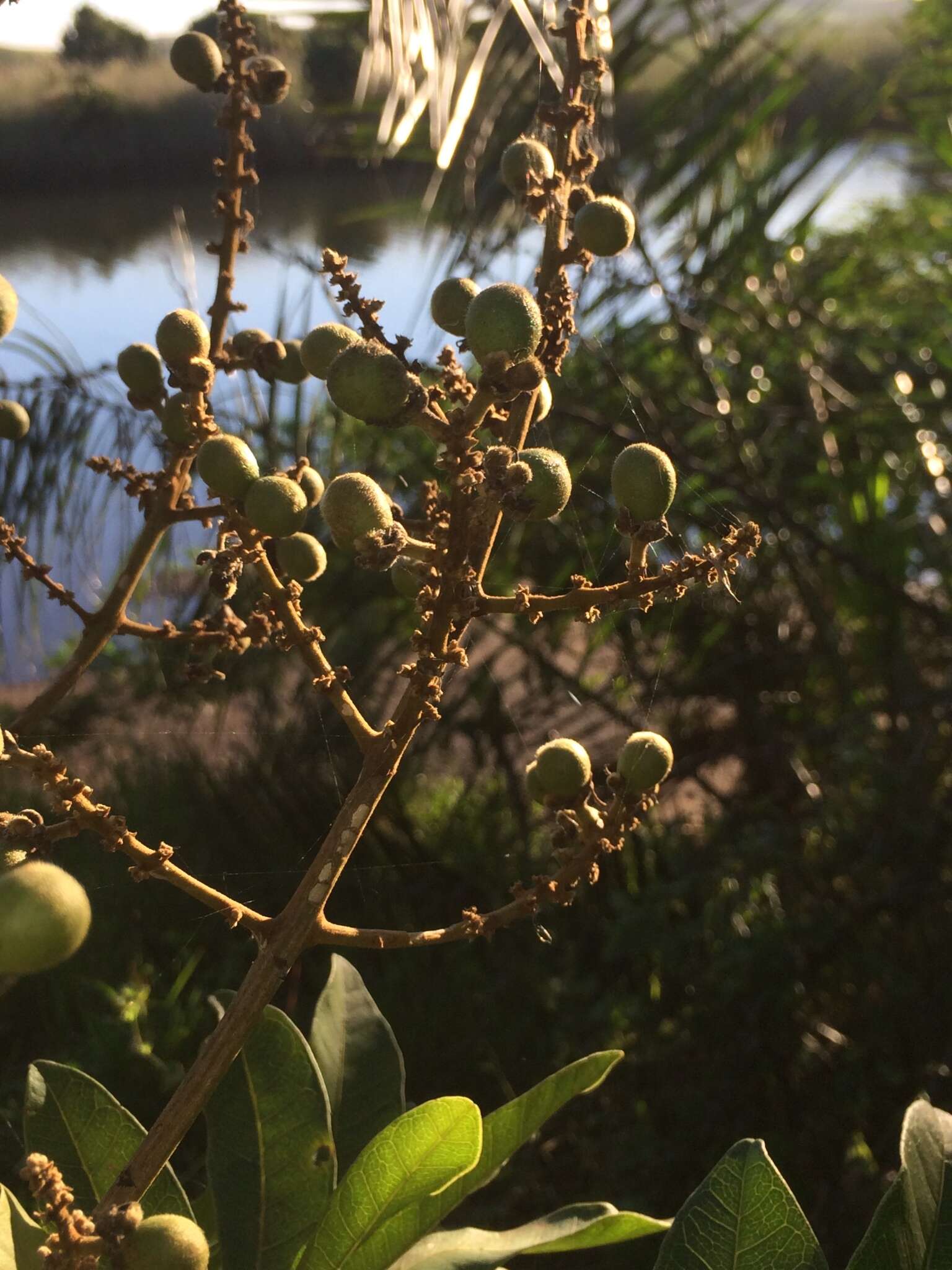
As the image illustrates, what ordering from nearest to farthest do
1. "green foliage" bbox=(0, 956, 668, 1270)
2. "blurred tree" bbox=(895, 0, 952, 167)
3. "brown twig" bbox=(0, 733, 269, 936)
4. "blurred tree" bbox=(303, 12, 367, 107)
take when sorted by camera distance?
"brown twig" bbox=(0, 733, 269, 936), "green foliage" bbox=(0, 956, 668, 1270), "blurred tree" bbox=(303, 12, 367, 107), "blurred tree" bbox=(895, 0, 952, 167)

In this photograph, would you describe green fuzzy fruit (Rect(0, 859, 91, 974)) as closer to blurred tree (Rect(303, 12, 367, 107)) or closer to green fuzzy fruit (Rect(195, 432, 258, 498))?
green fuzzy fruit (Rect(195, 432, 258, 498))

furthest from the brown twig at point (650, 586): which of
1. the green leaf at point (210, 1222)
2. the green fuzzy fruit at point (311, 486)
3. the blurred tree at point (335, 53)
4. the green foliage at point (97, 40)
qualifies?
the blurred tree at point (335, 53)

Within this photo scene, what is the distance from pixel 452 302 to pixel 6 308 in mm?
235

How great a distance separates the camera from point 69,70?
839 mm

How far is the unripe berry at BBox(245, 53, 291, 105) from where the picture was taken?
2.40ft

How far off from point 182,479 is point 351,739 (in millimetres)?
187

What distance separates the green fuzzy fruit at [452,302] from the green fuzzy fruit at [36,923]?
378 millimetres

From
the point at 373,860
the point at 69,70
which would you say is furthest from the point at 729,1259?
the point at 69,70

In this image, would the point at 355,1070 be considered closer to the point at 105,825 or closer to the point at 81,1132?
the point at 81,1132

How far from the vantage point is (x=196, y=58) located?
2.24ft

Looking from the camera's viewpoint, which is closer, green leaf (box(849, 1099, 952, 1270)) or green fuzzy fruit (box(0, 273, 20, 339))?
green fuzzy fruit (box(0, 273, 20, 339))

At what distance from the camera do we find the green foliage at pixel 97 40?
0.77 meters

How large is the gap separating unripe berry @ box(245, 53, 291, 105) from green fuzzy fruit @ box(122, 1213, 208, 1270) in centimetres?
64

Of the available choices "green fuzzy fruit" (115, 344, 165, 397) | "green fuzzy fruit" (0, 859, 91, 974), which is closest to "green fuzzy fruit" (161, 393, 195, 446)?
"green fuzzy fruit" (115, 344, 165, 397)
